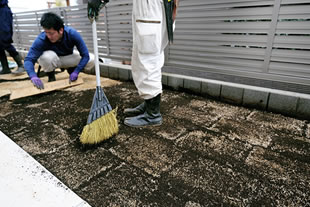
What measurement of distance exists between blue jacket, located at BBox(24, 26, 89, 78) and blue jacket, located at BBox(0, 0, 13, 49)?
1.60 m

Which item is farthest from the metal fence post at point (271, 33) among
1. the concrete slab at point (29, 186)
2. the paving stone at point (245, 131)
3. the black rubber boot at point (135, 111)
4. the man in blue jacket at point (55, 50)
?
the man in blue jacket at point (55, 50)

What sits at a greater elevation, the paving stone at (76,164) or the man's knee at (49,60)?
the man's knee at (49,60)

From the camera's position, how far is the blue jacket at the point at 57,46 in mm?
2588

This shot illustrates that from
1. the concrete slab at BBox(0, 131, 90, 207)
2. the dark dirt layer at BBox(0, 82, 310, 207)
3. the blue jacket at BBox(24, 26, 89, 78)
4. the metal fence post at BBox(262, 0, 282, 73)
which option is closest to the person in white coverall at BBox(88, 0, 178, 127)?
the dark dirt layer at BBox(0, 82, 310, 207)

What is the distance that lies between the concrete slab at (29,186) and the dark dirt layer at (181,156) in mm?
79

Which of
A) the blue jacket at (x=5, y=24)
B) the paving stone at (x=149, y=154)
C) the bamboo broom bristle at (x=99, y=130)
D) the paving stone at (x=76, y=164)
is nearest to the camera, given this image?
the paving stone at (x=76, y=164)

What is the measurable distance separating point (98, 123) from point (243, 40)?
189cm

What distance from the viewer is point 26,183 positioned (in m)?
1.10

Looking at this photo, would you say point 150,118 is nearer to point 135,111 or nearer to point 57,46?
point 135,111

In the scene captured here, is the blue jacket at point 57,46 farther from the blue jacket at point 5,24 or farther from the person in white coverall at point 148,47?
the blue jacket at point 5,24

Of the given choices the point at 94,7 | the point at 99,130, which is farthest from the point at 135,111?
Answer: the point at 94,7

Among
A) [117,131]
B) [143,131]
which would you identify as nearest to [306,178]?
[143,131]

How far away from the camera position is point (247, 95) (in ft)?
→ 7.50

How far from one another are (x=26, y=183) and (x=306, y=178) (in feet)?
5.49
